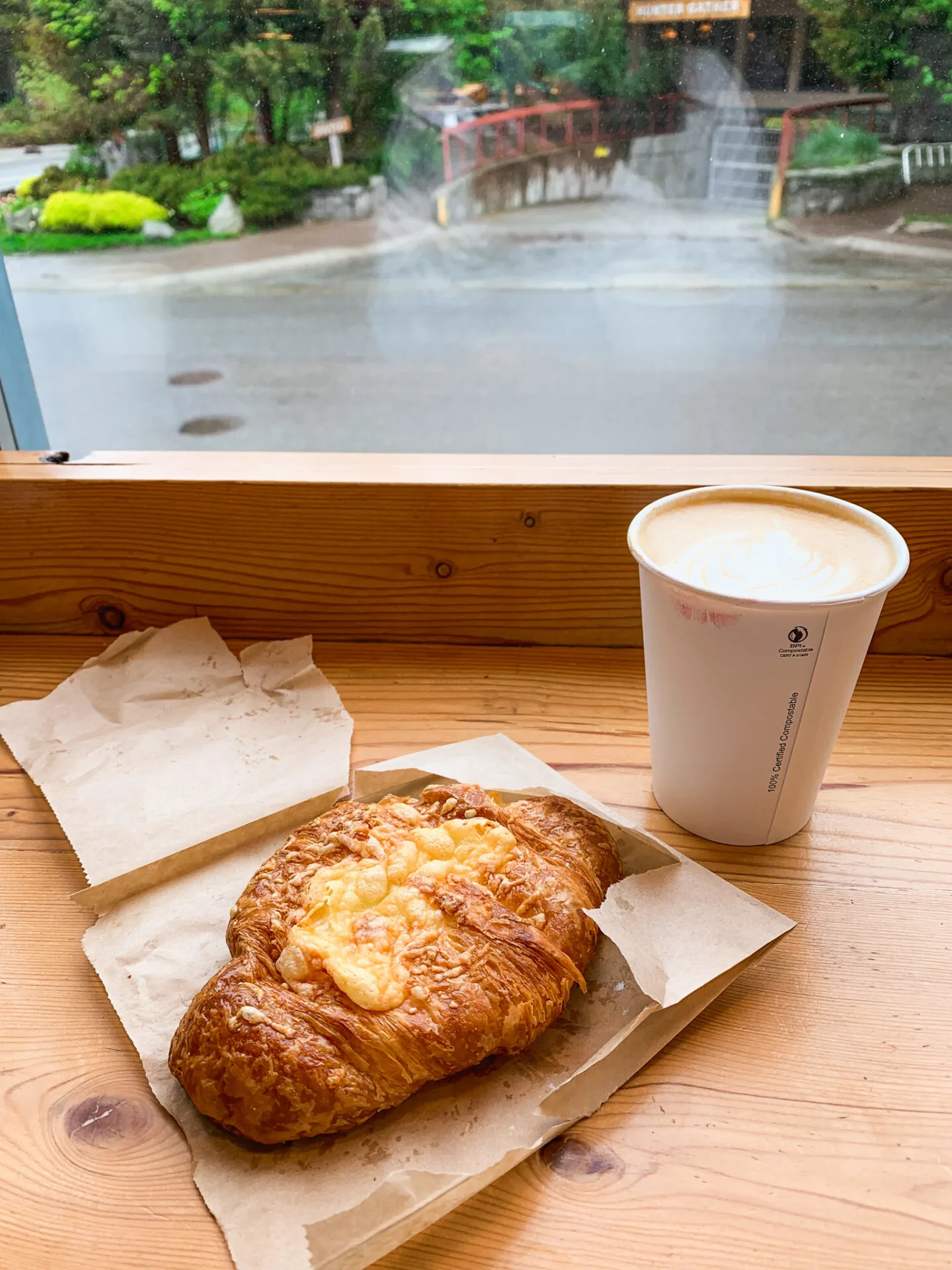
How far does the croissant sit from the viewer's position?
0.66m

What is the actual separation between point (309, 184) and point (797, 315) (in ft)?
2.12

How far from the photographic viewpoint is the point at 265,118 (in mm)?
1166

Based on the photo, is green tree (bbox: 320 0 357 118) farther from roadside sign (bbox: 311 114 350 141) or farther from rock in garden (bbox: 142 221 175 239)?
rock in garden (bbox: 142 221 175 239)

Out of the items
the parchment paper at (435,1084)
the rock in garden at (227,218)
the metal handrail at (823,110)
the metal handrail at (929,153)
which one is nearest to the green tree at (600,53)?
the metal handrail at (823,110)

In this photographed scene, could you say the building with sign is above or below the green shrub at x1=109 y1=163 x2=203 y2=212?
above

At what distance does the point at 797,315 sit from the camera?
124cm

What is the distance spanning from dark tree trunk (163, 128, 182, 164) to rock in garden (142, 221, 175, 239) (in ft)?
0.26

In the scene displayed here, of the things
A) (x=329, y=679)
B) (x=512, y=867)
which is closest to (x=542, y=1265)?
(x=512, y=867)

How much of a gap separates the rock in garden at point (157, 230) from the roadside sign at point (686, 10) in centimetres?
62

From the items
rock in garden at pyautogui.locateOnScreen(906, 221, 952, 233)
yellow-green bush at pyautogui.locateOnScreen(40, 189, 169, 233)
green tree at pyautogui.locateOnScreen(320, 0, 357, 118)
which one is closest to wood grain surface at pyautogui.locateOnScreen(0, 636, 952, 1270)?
rock in garden at pyautogui.locateOnScreen(906, 221, 952, 233)

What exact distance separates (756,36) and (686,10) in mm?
84

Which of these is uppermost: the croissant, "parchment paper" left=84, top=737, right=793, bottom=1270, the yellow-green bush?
the yellow-green bush

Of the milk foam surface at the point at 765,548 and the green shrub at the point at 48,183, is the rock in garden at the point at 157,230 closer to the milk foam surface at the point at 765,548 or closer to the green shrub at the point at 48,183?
the green shrub at the point at 48,183

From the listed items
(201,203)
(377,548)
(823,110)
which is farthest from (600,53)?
(377,548)
